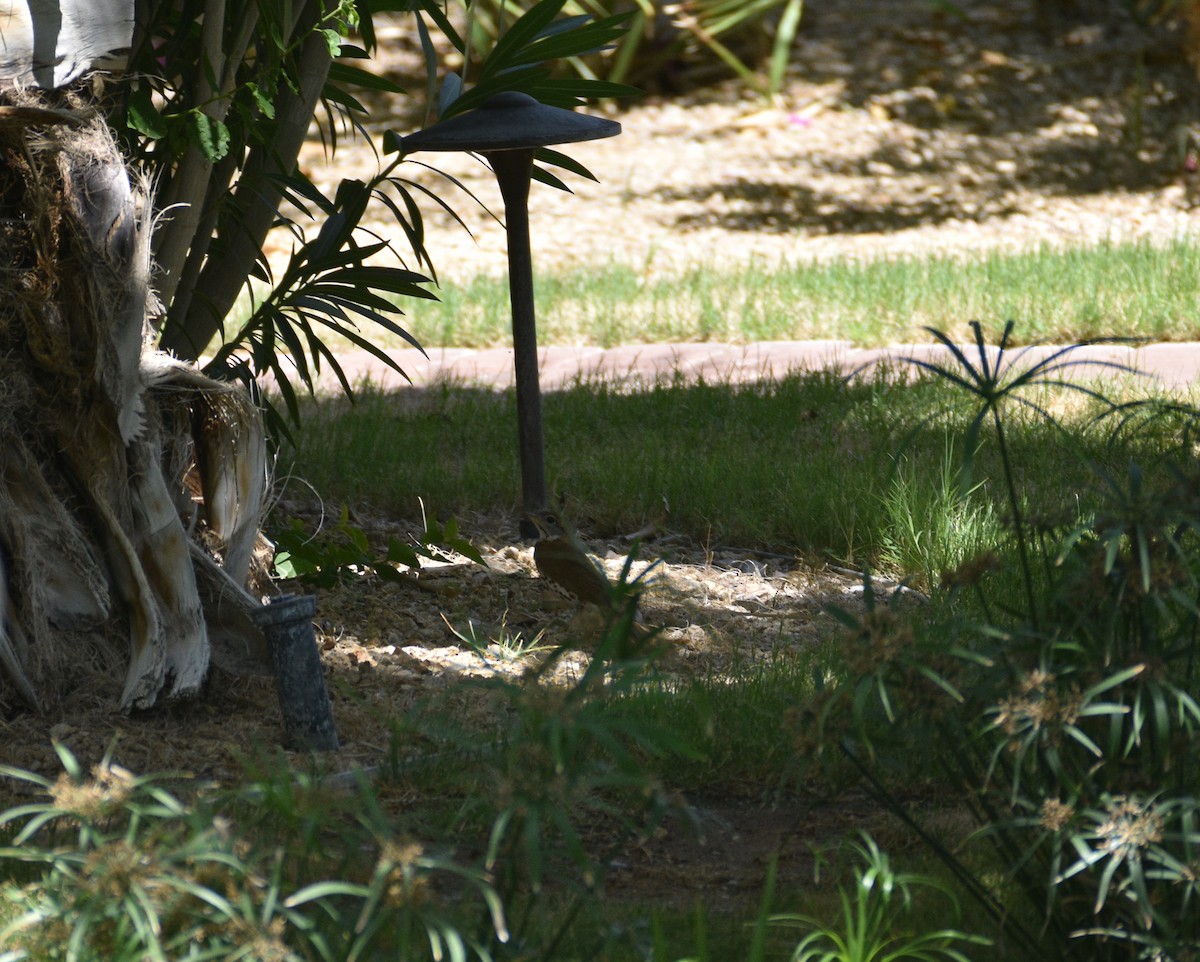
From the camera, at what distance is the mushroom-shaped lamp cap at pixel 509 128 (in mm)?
3959

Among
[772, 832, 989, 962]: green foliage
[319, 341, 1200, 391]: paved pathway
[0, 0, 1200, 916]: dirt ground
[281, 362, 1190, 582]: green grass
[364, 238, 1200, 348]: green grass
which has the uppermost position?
[0, 0, 1200, 916]: dirt ground

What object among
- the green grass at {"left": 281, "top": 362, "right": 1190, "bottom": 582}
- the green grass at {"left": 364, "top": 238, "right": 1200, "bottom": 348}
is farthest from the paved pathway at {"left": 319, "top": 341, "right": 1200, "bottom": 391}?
the green grass at {"left": 281, "top": 362, "right": 1190, "bottom": 582}

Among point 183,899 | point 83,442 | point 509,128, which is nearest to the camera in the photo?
point 183,899

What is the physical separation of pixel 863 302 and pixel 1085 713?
6.01 meters

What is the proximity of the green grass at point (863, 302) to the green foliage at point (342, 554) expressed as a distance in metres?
3.58

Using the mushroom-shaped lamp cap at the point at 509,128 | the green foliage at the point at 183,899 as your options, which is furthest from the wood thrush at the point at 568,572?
the green foliage at the point at 183,899

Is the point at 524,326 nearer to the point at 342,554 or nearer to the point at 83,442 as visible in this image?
the point at 342,554

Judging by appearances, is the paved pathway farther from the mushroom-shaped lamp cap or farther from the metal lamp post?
the mushroom-shaped lamp cap

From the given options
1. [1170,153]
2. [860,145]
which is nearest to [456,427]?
[860,145]

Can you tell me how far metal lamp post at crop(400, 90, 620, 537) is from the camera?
3.98m

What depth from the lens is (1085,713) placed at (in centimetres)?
179

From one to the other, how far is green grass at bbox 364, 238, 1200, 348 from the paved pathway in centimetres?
19

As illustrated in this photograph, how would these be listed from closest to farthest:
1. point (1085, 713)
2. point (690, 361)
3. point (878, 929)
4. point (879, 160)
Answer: point (1085, 713), point (878, 929), point (690, 361), point (879, 160)

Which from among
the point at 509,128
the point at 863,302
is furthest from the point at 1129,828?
the point at 863,302
